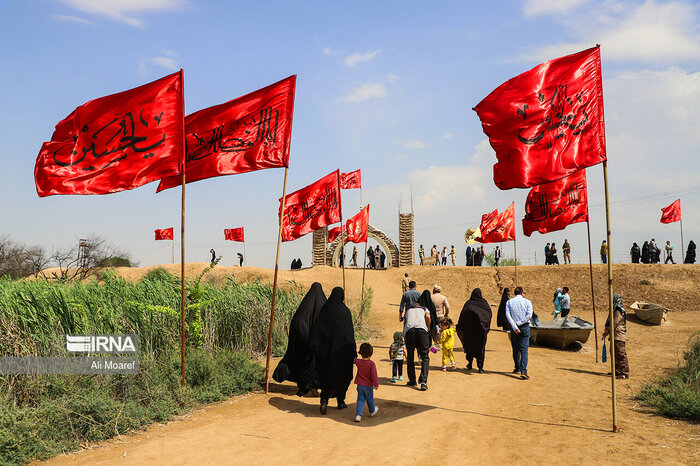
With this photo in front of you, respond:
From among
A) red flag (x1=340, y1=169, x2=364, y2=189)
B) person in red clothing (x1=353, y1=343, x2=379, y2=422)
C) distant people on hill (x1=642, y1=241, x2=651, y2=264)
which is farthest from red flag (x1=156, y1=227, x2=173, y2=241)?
person in red clothing (x1=353, y1=343, x2=379, y2=422)

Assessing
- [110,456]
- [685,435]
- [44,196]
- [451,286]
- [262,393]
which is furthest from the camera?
[451,286]

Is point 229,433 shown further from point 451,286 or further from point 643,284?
point 643,284

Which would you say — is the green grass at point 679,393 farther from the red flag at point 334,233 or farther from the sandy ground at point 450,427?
the red flag at point 334,233

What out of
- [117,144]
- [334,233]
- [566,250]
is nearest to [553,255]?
[566,250]

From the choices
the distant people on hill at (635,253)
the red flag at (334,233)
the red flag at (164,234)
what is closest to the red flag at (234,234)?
the red flag at (164,234)

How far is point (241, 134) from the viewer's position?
29.8ft

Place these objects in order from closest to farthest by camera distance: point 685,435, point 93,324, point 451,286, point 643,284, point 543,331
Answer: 1. point 685,435
2. point 93,324
3. point 543,331
4. point 643,284
5. point 451,286

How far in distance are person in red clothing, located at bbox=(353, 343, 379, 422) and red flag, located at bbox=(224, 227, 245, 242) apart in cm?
3372

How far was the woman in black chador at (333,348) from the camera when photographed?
312 inches

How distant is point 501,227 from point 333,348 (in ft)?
62.0

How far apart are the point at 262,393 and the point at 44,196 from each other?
193 inches

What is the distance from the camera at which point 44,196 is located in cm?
775

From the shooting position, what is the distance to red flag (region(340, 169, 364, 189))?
24.4 m

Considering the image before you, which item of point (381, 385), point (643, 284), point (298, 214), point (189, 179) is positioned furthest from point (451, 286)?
point (189, 179)
